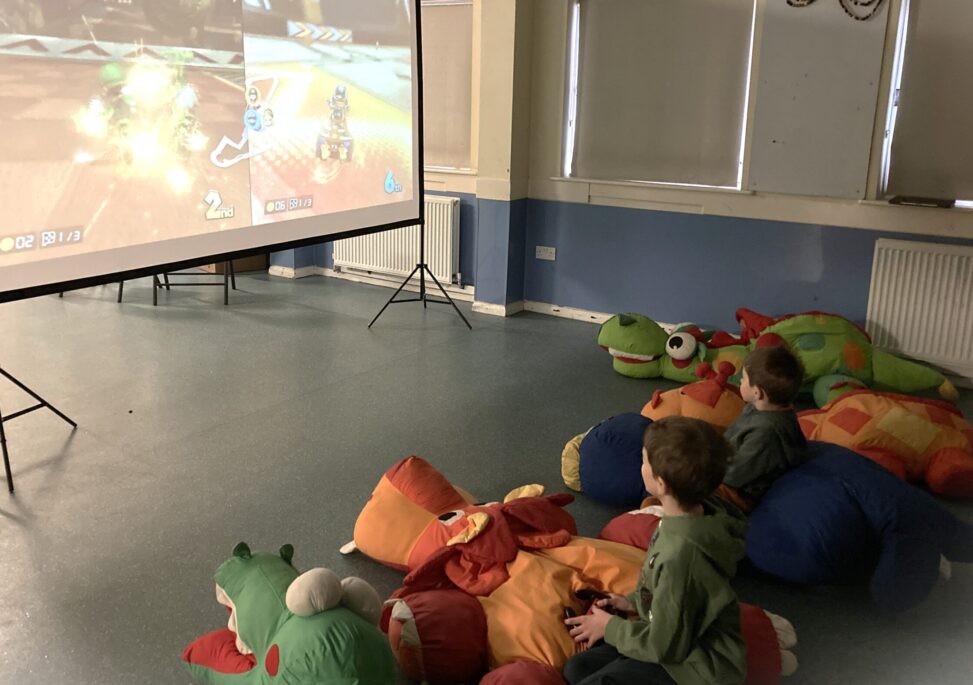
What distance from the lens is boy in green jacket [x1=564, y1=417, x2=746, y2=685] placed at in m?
1.65

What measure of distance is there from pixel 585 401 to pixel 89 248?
88.5 inches

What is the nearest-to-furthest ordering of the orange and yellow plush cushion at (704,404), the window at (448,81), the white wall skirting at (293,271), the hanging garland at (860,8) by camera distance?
the orange and yellow plush cushion at (704,404) < the hanging garland at (860,8) < the window at (448,81) < the white wall skirting at (293,271)

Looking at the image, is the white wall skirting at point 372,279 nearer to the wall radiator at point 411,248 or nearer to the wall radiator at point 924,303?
the wall radiator at point 411,248

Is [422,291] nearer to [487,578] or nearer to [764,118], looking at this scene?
[764,118]

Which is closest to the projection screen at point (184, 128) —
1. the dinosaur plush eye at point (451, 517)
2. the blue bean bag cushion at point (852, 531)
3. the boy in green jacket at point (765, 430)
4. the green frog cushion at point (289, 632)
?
the green frog cushion at point (289, 632)

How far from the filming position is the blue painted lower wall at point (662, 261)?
466 centimetres

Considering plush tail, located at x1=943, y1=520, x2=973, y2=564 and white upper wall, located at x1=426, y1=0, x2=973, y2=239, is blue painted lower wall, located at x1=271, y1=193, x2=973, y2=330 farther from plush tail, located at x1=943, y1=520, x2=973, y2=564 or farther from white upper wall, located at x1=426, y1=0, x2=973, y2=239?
plush tail, located at x1=943, y1=520, x2=973, y2=564

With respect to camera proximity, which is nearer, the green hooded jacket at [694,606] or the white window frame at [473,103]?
the green hooded jacket at [694,606]

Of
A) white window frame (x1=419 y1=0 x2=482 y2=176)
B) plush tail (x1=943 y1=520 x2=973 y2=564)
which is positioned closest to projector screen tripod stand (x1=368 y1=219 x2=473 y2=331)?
white window frame (x1=419 y1=0 x2=482 y2=176)

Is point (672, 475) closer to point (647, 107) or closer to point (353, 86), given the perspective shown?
point (353, 86)

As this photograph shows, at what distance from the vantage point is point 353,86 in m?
4.28

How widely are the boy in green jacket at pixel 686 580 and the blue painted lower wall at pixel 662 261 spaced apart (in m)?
3.28

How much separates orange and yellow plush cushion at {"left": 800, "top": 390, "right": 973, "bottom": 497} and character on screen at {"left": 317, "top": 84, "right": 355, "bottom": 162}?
8.23 ft

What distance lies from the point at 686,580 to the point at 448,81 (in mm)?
4743
